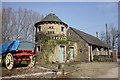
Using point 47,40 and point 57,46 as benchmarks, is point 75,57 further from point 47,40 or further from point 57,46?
point 47,40

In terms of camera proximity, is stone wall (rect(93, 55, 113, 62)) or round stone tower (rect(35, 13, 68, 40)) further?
stone wall (rect(93, 55, 113, 62))

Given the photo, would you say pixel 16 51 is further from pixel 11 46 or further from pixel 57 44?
pixel 57 44

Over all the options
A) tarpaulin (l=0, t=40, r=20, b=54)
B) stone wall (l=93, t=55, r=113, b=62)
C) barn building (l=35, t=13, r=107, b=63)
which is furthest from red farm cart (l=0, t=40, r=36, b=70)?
stone wall (l=93, t=55, r=113, b=62)

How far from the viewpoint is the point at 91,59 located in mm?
17141

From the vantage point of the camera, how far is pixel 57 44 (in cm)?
1417

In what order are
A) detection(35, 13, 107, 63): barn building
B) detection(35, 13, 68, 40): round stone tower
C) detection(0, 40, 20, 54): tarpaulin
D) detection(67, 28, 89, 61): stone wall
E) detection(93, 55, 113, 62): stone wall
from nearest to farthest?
detection(0, 40, 20, 54): tarpaulin < detection(35, 13, 107, 63): barn building < detection(35, 13, 68, 40): round stone tower < detection(93, 55, 113, 62): stone wall < detection(67, 28, 89, 61): stone wall

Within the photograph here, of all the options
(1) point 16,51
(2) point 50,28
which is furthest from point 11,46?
(2) point 50,28

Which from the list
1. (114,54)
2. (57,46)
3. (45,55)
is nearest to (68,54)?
(57,46)

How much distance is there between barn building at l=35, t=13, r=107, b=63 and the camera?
13703 mm

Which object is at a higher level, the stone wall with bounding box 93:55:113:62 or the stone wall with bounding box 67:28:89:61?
the stone wall with bounding box 67:28:89:61

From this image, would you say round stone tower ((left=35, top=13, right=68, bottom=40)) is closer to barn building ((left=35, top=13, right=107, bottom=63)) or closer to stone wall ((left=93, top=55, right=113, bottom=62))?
barn building ((left=35, top=13, right=107, bottom=63))

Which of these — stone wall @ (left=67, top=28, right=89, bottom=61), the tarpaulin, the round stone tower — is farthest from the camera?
stone wall @ (left=67, top=28, right=89, bottom=61)

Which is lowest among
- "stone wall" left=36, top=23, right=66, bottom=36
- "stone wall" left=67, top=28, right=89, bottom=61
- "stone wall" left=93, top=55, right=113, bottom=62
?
"stone wall" left=93, top=55, right=113, bottom=62

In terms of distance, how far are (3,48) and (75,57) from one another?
11.9 m
